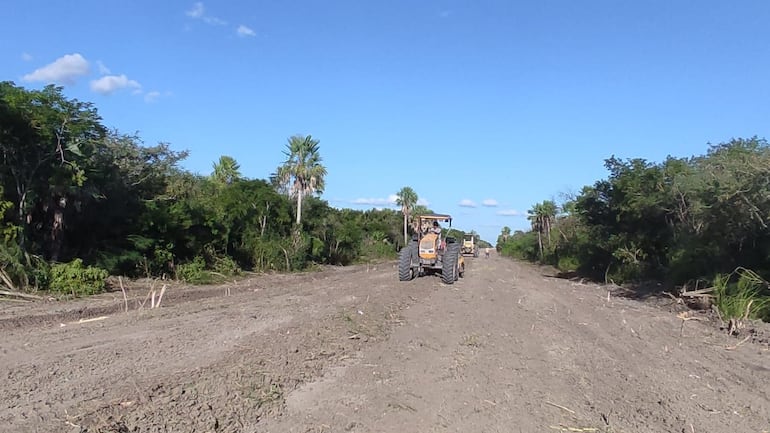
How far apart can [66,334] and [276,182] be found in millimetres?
42428

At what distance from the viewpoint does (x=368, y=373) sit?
8086 mm

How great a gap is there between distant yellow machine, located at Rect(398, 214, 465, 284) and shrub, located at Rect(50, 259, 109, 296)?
36.2 feet

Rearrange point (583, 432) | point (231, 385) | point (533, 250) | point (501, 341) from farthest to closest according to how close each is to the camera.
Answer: point (533, 250)
point (501, 341)
point (231, 385)
point (583, 432)

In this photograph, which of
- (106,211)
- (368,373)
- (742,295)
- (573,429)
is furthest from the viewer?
(106,211)

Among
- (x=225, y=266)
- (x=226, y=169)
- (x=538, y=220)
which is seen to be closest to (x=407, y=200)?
(x=538, y=220)

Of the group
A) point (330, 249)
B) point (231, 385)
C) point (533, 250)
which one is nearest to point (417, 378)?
point (231, 385)

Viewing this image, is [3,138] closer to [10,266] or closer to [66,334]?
[10,266]

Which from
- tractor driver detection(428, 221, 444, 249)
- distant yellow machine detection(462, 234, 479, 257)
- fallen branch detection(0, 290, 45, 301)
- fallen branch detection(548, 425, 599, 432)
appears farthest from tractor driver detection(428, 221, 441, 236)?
distant yellow machine detection(462, 234, 479, 257)

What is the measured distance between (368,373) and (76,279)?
14559mm

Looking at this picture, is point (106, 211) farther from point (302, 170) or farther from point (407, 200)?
point (407, 200)

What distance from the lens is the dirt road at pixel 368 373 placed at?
6.14m

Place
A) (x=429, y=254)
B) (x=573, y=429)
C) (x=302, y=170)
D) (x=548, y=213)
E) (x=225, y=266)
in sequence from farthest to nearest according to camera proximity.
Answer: (x=548, y=213), (x=302, y=170), (x=225, y=266), (x=429, y=254), (x=573, y=429)

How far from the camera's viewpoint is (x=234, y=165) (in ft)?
181

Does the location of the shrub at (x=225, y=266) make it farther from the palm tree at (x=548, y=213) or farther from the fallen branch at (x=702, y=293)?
the palm tree at (x=548, y=213)
